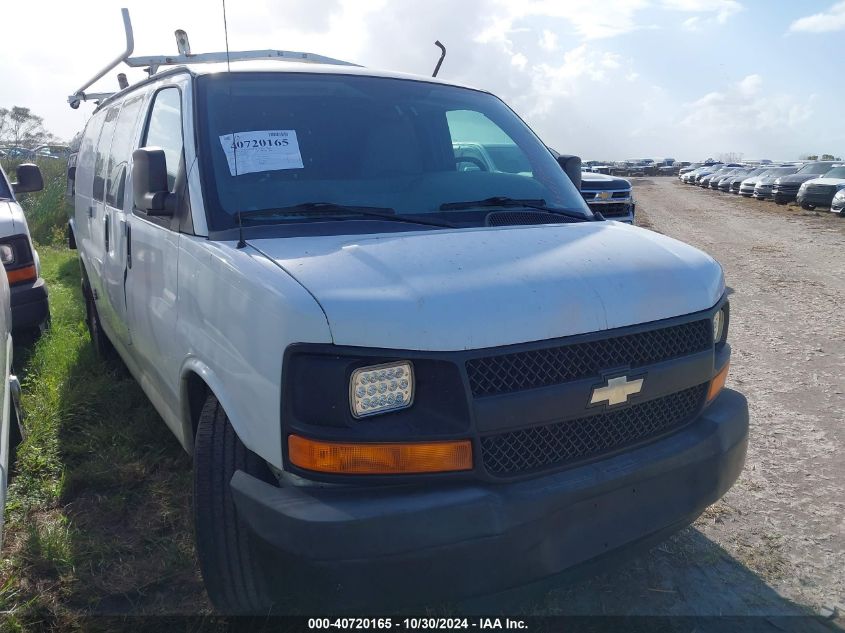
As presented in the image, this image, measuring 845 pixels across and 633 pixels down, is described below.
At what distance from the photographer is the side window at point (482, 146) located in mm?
3500

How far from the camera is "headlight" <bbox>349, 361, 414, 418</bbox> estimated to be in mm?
1995

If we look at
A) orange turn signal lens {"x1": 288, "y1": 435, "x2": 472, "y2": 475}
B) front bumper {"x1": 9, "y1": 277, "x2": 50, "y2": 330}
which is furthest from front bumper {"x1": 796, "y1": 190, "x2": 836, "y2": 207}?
orange turn signal lens {"x1": 288, "y1": 435, "x2": 472, "y2": 475}

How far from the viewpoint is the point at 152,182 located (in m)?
2.86

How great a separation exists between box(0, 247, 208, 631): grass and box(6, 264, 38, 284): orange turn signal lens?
693 mm

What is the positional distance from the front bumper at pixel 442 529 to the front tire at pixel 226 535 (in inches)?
8.0

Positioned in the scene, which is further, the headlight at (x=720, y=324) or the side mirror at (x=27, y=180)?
the side mirror at (x=27, y=180)

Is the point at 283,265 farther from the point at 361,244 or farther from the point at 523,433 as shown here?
the point at 523,433

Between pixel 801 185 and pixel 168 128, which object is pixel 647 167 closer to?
pixel 801 185

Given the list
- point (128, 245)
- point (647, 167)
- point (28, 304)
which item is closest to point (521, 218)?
point (128, 245)

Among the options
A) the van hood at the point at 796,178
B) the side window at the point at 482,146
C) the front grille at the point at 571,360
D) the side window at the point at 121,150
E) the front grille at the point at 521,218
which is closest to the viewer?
the front grille at the point at 571,360

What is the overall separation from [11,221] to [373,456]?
4769 mm

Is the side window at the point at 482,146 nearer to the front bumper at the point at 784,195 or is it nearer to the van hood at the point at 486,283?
the van hood at the point at 486,283

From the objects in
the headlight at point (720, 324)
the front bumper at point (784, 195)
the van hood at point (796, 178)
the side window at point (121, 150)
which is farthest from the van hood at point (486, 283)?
the van hood at point (796, 178)

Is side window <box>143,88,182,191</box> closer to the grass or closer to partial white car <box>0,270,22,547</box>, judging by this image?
partial white car <box>0,270,22,547</box>
